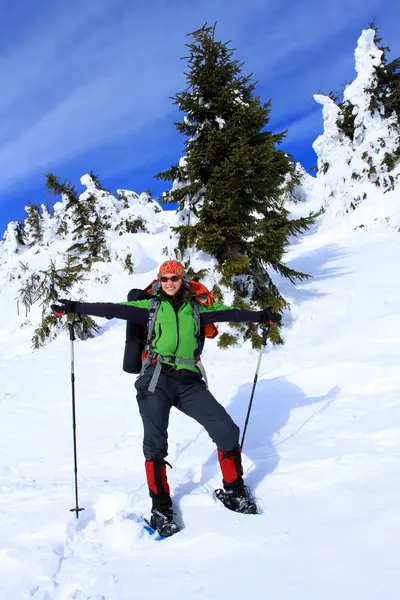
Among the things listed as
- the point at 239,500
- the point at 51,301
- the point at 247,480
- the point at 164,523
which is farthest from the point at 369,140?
the point at 164,523

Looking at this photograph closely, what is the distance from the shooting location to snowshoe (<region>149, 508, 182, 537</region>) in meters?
3.60

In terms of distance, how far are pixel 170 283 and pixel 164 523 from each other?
2.50 metres

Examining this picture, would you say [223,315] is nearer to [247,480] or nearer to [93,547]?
[247,480]

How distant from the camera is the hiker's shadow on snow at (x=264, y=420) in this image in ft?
15.5

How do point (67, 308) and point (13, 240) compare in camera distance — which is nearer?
point (67, 308)

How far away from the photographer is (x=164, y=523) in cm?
366

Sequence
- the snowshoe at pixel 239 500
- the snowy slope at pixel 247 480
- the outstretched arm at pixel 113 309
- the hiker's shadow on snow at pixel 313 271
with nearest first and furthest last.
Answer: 1. the snowy slope at pixel 247 480
2. the snowshoe at pixel 239 500
3. the outstretched arm at pixel 113 309
4. the hiker's shadow on snow at pixel 313 271

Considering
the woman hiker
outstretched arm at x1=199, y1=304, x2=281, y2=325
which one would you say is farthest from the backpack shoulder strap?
outstretched arm at x1=199, y1=304, x2=281, y2=325

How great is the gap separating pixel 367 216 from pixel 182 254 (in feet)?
62.3

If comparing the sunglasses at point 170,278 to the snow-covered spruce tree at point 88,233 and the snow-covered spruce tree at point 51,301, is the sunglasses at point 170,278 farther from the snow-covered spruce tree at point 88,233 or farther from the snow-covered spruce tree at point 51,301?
the snow-covered spruce tree at point 88,233

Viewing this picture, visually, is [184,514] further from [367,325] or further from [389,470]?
[367,325]

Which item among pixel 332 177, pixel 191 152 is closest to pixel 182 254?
Answer: pixel 191 152

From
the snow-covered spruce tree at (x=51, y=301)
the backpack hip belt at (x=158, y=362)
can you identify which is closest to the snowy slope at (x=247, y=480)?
the backpack hip belt at (x=158, y=362)

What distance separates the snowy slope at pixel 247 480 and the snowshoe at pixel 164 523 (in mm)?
112
